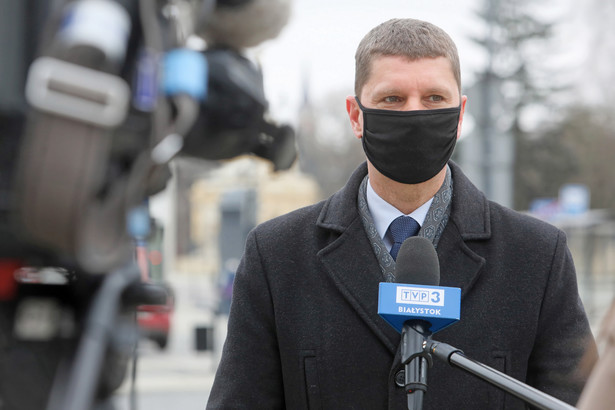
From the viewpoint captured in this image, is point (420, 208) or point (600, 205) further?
point (600, 205)

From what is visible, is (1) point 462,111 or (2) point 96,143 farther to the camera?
(2) point 96,143

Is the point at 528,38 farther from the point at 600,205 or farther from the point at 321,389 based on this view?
the point at 321,389

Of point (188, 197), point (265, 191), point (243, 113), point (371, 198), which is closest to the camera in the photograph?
point (371, 198)

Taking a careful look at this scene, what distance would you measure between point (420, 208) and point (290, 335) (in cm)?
41

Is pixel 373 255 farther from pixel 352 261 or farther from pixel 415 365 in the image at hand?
pixel 415 365

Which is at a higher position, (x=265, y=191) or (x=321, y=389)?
(x=265, y=191)

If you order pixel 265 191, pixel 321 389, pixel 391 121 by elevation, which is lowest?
pixel 321 389

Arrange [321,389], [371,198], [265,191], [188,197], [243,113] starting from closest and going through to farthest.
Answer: [321,389]
[371,198]
[243,113]
[265,191]
[188,197]

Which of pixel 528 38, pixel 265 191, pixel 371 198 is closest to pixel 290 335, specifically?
pixel 371 198

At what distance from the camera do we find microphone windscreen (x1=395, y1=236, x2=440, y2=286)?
1.74 meters

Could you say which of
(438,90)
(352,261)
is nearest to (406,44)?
(438,90)

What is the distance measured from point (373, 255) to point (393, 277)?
0.08 meters

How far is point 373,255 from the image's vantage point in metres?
2.20

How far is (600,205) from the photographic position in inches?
1925
